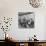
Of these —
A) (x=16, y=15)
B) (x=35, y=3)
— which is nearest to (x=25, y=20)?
(x=16, y=15)

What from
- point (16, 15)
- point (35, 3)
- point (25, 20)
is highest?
point (35, 3)

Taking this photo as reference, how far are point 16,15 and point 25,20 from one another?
313mm

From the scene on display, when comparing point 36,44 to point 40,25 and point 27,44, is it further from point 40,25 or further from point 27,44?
→ point 40,25

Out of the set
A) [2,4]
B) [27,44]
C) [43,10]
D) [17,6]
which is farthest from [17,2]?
[27,44]

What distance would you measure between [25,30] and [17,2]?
884mm

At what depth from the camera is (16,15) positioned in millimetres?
3877

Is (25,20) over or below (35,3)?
below

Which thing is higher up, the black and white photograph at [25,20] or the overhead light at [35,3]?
the overhead light at [35,3]

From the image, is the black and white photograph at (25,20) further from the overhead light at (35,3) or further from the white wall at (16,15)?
the overhead light at (35,3)

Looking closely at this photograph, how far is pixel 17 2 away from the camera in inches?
153

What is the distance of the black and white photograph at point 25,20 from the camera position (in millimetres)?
3889

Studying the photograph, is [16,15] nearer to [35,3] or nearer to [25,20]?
[25,20]

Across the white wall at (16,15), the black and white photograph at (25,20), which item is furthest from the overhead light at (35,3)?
the black and white photograph at (25,20)

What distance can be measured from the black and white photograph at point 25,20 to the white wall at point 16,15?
0.09 meters
